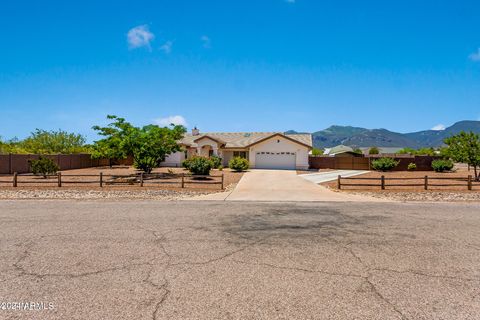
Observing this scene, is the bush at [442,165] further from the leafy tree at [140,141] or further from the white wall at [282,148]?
the leafy tree at [140,141]

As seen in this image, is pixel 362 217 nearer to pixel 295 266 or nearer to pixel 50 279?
pixel 295 266

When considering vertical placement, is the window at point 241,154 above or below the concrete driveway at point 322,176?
above

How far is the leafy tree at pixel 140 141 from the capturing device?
23.9 m

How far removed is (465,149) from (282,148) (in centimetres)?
1910

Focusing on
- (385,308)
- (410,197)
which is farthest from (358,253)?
(410,197)

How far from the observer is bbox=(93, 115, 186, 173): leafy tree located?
2388 cm

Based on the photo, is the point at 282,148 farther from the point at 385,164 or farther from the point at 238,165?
the point at 385,164

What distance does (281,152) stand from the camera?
3841 cm

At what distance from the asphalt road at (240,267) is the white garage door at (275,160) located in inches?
1092

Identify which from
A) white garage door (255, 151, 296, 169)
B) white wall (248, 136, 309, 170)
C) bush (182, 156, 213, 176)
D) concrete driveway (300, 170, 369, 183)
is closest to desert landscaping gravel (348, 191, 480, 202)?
concrete driveway (300, 170, 369, 183)

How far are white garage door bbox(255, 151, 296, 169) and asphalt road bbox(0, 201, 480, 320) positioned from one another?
2775 cm

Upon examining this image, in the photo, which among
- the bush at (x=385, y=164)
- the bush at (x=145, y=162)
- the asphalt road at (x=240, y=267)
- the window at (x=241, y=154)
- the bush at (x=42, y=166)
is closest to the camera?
the asphalt road at (x=240, y=267)

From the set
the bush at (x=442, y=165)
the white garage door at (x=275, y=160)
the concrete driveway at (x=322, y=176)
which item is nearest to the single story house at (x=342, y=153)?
the white garage door at (x=275, y=160)

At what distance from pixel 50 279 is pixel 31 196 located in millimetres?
13088
